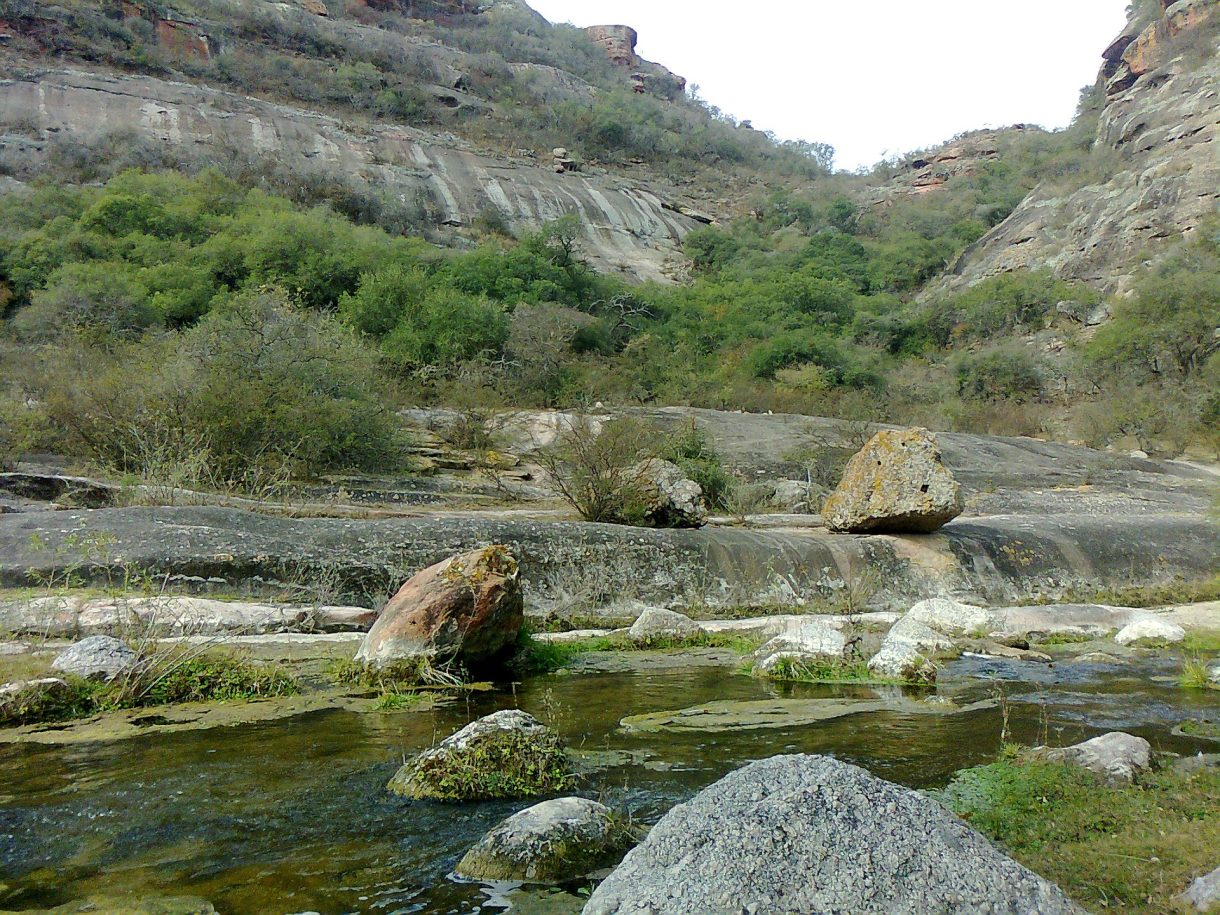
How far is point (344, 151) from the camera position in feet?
160

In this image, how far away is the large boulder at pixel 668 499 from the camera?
50.2 feet

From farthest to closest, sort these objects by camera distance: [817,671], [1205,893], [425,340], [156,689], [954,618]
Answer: [425,340], [954,618], [817,671], [156,689], [1205,893]

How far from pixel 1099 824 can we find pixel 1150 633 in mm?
8034

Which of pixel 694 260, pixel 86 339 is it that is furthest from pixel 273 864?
pixel 694 260

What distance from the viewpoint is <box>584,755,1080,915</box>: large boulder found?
259 cm

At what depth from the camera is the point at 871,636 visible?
1045 cm

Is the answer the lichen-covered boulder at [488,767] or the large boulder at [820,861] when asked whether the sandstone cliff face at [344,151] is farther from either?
the large boulder at [820,861]

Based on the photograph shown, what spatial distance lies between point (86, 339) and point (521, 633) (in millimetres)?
19667

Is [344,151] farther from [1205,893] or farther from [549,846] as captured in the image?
[1205,893]

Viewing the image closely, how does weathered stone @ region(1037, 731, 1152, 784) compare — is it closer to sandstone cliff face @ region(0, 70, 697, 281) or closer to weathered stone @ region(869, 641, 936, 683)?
weathered stone @ region(869, 641, 936, 683)

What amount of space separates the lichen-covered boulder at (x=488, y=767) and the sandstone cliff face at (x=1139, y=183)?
141ft

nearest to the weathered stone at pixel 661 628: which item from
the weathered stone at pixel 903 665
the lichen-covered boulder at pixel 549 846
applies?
the weathered stone at pixel 903 665

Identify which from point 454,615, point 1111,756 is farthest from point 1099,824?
point 454,615

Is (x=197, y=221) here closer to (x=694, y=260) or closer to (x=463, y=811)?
(x=694, y=260)
